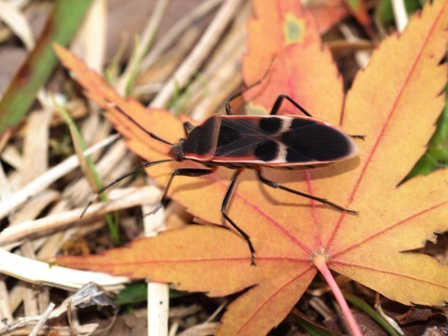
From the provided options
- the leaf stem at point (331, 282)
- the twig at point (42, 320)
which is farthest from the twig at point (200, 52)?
the leaf stem at point (331, 282)

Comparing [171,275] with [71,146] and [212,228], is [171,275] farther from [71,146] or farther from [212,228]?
[71,146]

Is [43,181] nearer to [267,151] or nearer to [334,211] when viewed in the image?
[267,151]

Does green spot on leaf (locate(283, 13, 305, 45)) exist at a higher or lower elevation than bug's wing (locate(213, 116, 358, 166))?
higher

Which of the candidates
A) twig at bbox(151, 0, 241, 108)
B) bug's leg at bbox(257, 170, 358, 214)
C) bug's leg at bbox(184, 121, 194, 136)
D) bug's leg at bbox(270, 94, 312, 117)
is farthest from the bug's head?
twig at bbox(151, 0, 241, 108)

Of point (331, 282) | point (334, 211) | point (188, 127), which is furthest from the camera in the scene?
point (188, 127)

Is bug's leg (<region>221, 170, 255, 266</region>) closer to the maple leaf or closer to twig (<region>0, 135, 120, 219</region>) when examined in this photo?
the maple leaf

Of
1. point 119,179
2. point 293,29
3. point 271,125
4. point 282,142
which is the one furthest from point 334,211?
point 119,179

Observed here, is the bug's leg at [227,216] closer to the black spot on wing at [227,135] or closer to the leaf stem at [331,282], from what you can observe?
the black spot on wing at [227,135]

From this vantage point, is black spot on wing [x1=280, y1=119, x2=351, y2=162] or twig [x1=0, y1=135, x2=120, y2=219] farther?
twig [x1=0, y1=135, x2=120, y2=219]
